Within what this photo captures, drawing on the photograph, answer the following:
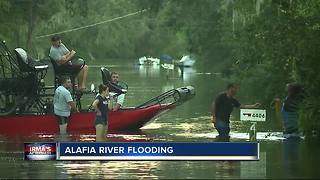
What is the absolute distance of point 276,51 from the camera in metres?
21.3

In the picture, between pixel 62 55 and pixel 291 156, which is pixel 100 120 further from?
pixel 62 55

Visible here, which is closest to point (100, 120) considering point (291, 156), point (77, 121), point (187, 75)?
point (291, 156)

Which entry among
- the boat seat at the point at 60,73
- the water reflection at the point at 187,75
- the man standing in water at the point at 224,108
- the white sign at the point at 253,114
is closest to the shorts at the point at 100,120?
the man standing in water at the point at 224,108

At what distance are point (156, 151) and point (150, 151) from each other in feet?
0.35

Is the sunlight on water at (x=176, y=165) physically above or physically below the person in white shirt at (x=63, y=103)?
below

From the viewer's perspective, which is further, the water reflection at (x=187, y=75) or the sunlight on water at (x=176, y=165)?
the water reflection at (x=187, y=75)

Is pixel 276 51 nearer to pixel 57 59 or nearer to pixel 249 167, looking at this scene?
pixel 57 59

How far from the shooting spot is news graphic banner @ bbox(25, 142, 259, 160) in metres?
13.6

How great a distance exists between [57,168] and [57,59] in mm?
6645

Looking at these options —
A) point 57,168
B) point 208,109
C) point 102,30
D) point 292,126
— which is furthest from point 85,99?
point 102,30

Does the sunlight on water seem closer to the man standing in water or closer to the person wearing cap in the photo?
the man standing in water

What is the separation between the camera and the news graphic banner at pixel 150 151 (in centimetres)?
1355

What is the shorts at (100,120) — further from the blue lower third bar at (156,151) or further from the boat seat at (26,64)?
the boat seat at (26,64)

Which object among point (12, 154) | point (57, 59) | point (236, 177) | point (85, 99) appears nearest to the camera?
point (236, 177)
